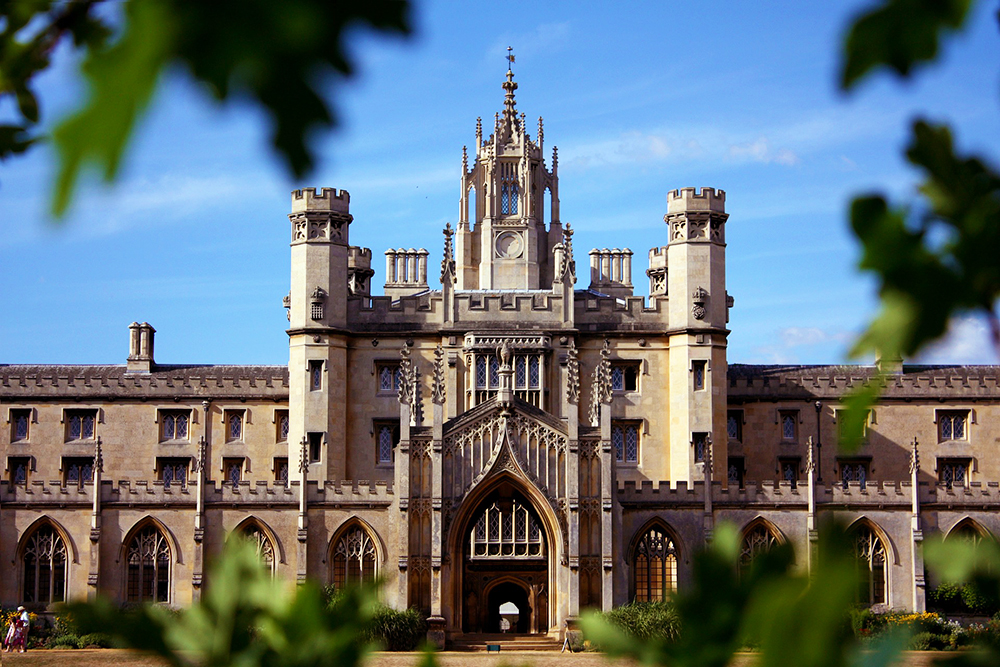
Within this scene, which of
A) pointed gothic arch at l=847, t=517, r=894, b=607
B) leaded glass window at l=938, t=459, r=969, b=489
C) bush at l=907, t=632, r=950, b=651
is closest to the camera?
bush at l=907, t=632, r=950, b=651

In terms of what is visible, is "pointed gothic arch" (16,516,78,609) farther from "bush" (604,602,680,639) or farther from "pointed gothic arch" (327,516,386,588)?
"bush" (604,602,680,639)

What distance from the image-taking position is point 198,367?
158ft

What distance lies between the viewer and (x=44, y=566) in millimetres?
36375

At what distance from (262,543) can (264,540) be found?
4.2 inches

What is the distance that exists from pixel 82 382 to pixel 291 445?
9.14m

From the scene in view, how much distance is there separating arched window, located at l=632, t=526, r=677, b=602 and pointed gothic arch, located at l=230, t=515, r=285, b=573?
921 cm

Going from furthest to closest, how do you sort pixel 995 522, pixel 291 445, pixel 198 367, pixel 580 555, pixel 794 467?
pixel 198 367, pixel 794 467, pixel 291 445, pixel 995 522, pixel 580 555

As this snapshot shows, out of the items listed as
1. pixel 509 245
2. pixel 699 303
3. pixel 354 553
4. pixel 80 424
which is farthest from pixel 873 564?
pixel 80 424

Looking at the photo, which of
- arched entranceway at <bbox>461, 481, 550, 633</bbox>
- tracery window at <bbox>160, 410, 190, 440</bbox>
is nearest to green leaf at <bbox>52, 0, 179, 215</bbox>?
arched entranceway at <bbox>461, 481, 550, 633</bbox>

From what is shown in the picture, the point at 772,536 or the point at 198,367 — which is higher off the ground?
the point at 198,367

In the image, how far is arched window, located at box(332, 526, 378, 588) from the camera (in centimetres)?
3538

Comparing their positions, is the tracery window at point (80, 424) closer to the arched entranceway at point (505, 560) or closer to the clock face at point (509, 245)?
the clock face at point (509, 245)

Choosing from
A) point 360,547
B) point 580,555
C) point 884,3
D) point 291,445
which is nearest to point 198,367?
point 291,445

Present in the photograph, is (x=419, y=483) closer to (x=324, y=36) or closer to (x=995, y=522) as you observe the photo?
(x=995, y=522)
